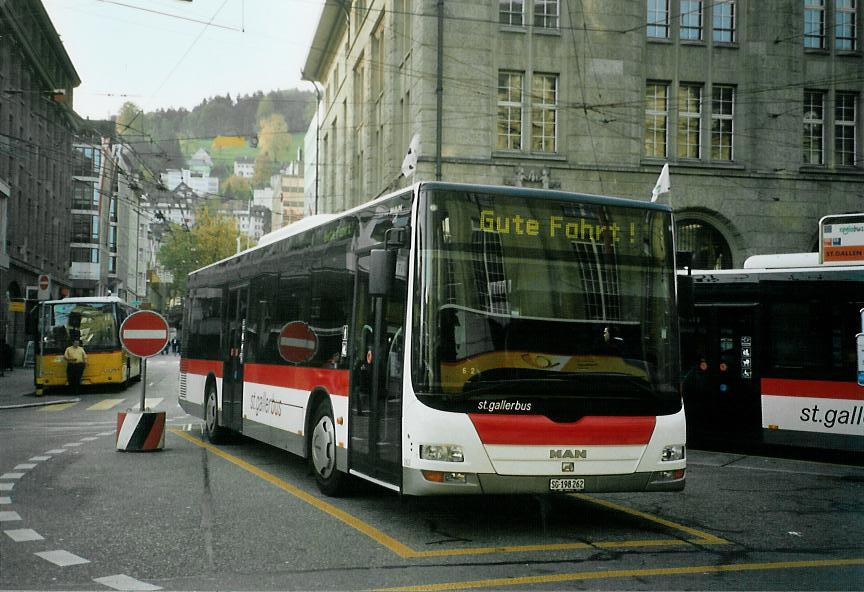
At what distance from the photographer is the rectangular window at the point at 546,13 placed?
3075 cm

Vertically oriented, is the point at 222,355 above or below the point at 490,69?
below

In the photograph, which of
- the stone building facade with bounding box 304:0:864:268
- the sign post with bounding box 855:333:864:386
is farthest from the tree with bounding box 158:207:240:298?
the sign post with bounding box 855:333:864:386

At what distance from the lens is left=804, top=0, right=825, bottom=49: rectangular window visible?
104 ft

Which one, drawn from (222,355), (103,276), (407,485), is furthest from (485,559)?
(103,276)

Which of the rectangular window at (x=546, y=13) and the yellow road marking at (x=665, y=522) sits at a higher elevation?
the rectangular window at (x=546, y=13)

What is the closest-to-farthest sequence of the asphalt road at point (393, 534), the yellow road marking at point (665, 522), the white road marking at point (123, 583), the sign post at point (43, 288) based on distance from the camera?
the white road marking at point (123, 583)
the asphalt road at point (393, 534)
the yellow road marking at point (665, 522)
the sign post at point (43, 288)

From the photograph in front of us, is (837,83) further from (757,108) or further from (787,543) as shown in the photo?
(787,543)

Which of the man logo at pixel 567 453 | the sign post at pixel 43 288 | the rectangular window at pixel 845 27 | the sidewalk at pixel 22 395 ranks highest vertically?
the rectangular window at pixel 845 27

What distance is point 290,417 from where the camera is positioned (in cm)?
1165

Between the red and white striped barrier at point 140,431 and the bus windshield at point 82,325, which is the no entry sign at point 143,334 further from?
the bus windshield at point 82,325

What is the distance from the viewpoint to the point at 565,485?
319 inches

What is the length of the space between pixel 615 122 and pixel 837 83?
22.7 ft

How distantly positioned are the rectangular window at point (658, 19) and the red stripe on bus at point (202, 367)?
19071 millimetres

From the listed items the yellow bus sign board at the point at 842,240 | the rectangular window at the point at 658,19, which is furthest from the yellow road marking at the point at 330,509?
the rectangular window at the point at 658,19
